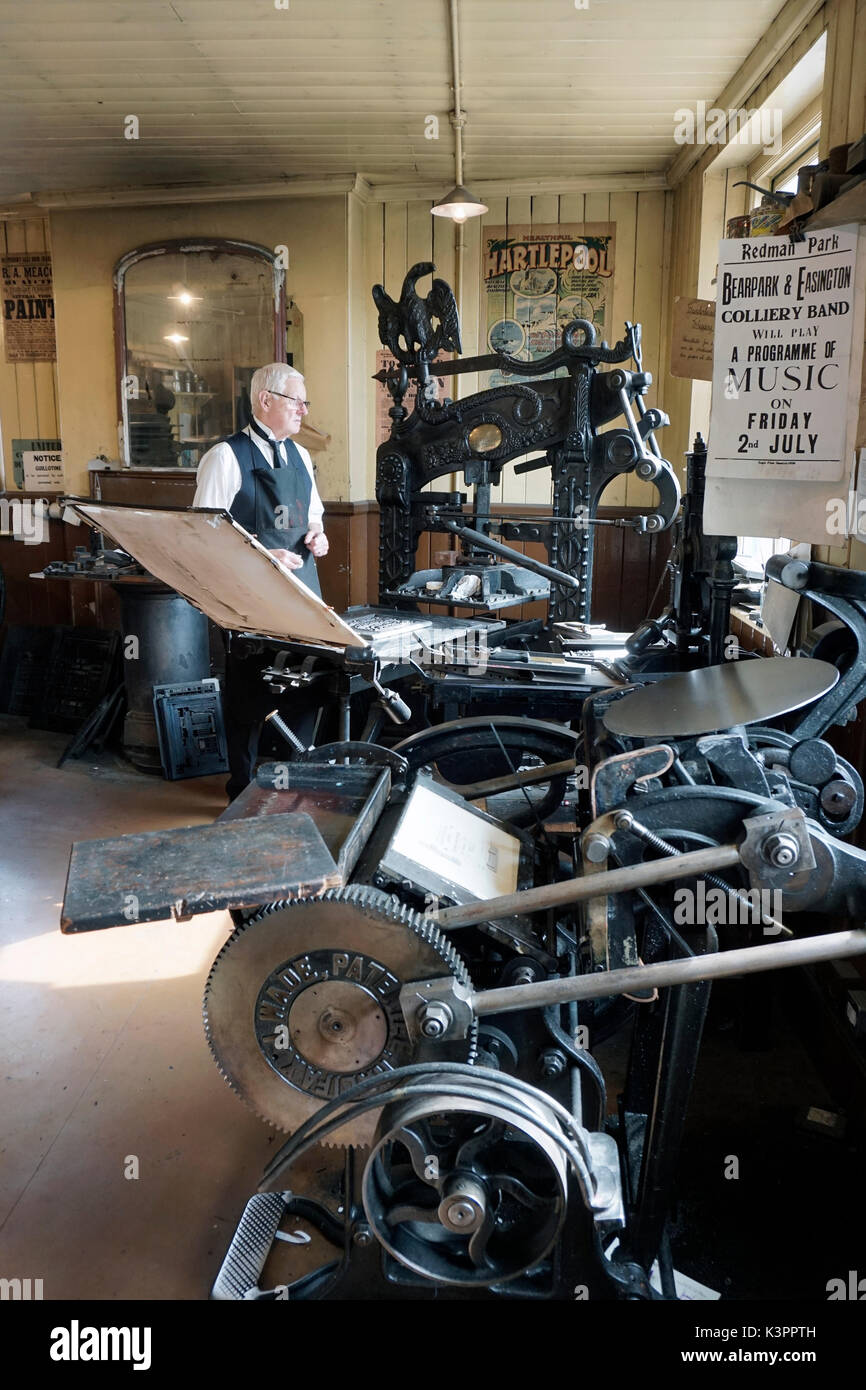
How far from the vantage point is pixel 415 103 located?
14.6ft

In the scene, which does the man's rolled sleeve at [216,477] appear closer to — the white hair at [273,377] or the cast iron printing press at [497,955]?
the white hair at [273,377]

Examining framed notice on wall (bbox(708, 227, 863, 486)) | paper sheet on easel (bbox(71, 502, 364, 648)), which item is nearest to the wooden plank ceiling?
framed notice on wall (bbox(708, 227, 863, 486))

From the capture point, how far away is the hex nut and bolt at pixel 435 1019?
1480 millimetres

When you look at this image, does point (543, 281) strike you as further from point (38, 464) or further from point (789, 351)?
point (789, 351)

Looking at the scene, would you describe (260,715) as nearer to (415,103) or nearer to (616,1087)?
(616,1087)

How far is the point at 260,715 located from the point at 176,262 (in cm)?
332

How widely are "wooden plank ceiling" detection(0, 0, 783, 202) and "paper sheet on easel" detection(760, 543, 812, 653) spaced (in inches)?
82.8

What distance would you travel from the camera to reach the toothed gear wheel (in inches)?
59.8

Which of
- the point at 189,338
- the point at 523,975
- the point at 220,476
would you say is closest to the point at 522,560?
the point at 220,476

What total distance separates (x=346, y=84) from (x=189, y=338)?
199 cm

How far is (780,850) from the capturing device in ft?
4.66

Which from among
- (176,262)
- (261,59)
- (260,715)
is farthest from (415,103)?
Answer: (260,715)
